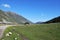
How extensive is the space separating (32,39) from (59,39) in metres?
2.96

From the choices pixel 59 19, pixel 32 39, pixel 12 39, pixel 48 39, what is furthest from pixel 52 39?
pixel 59 19

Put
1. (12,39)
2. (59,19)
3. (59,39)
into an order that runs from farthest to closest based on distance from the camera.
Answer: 1. (59,19)
2. (59,39)
3. (12,39)

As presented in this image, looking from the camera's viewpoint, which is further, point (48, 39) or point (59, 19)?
point (59, 19)

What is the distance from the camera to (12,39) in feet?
53.8

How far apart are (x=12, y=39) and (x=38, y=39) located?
276 inches

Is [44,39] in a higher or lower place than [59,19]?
lower

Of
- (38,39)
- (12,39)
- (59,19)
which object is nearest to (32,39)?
(38,39)

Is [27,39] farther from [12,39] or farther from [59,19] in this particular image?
[59,19]

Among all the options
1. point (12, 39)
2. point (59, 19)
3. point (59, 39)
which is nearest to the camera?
point (12, 39)

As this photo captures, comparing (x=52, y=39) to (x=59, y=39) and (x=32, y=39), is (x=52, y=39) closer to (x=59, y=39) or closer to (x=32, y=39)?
(x=59, y=39)

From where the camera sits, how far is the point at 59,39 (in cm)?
2259

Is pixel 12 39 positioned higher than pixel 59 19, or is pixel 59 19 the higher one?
pixel 59 19

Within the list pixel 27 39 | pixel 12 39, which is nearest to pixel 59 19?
pixel 27 39

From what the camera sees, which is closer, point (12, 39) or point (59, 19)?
point (12, 39)
